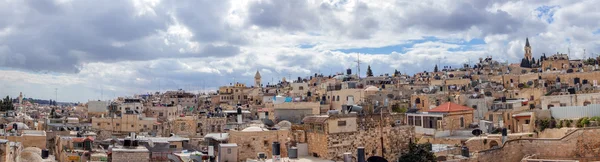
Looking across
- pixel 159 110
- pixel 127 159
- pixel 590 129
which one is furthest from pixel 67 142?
pixel 159 110

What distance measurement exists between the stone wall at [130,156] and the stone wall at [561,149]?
13719 mm

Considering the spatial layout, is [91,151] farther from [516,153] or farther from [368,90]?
[368,90]

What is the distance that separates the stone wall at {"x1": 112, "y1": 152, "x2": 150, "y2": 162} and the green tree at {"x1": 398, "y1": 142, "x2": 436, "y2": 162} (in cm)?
1060

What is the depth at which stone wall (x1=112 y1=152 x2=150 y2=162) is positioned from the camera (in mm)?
22375

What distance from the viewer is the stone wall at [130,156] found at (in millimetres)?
22375

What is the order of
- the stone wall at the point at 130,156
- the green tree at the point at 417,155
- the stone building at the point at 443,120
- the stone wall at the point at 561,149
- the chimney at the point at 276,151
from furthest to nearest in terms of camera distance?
1. the stone building at the point at 443,120
2. the stone wall at the point at 561,149
3. the green tree at the point at 417,155
4. the stone wall at the point at 130,156
5. the chimney at the point at 276,151

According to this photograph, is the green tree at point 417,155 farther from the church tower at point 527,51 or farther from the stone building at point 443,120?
the church tower at point 527,51

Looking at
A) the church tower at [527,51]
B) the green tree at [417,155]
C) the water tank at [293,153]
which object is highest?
the church tower at [527,51]

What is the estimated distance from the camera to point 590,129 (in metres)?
26.5

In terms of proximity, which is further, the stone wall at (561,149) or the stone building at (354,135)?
the stone wall at (561,149)

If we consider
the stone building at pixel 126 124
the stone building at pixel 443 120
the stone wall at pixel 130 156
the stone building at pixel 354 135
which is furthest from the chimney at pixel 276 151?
the stone building at pixel 126 124

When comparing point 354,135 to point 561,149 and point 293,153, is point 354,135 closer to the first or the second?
point 293,153

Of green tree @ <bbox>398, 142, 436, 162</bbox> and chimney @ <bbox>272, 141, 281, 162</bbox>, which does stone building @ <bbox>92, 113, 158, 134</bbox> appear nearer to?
green tree @ <bbox>398, 142, 436, 162</bbox>

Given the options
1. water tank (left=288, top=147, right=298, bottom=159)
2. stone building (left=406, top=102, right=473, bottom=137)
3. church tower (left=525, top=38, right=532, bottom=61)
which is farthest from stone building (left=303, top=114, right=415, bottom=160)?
church tower (left=525, top=38, right=532, bottom=61)
